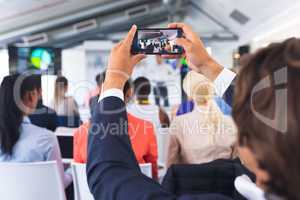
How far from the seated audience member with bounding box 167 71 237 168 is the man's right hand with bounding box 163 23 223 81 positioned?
142 centimetres

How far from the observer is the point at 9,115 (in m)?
2.14

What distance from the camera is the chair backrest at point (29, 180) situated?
1.84 m

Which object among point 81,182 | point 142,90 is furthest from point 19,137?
point 142,90

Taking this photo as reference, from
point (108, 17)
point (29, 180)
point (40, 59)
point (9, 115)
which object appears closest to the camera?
point (29, 180)

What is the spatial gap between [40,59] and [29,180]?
18.3 ft

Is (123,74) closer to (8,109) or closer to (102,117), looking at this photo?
(102,117)

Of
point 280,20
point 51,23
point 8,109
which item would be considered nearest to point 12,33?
point 51,23

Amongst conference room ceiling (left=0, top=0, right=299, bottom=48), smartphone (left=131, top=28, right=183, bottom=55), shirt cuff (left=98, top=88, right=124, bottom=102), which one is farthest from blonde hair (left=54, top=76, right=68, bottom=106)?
shirt cuff (left=98, top=88, right=124, bottom=102)

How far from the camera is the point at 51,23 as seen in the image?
9453 millimetres

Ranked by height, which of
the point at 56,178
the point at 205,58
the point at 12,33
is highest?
the point at 12,33

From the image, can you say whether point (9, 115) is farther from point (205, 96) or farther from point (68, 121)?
point (68, 121)

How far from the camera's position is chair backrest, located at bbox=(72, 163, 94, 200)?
1855mm

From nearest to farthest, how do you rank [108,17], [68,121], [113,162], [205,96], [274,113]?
[274,113]
[113,162]
[205,96]
[68,121]
[108,17]

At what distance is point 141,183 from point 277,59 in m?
0.28
